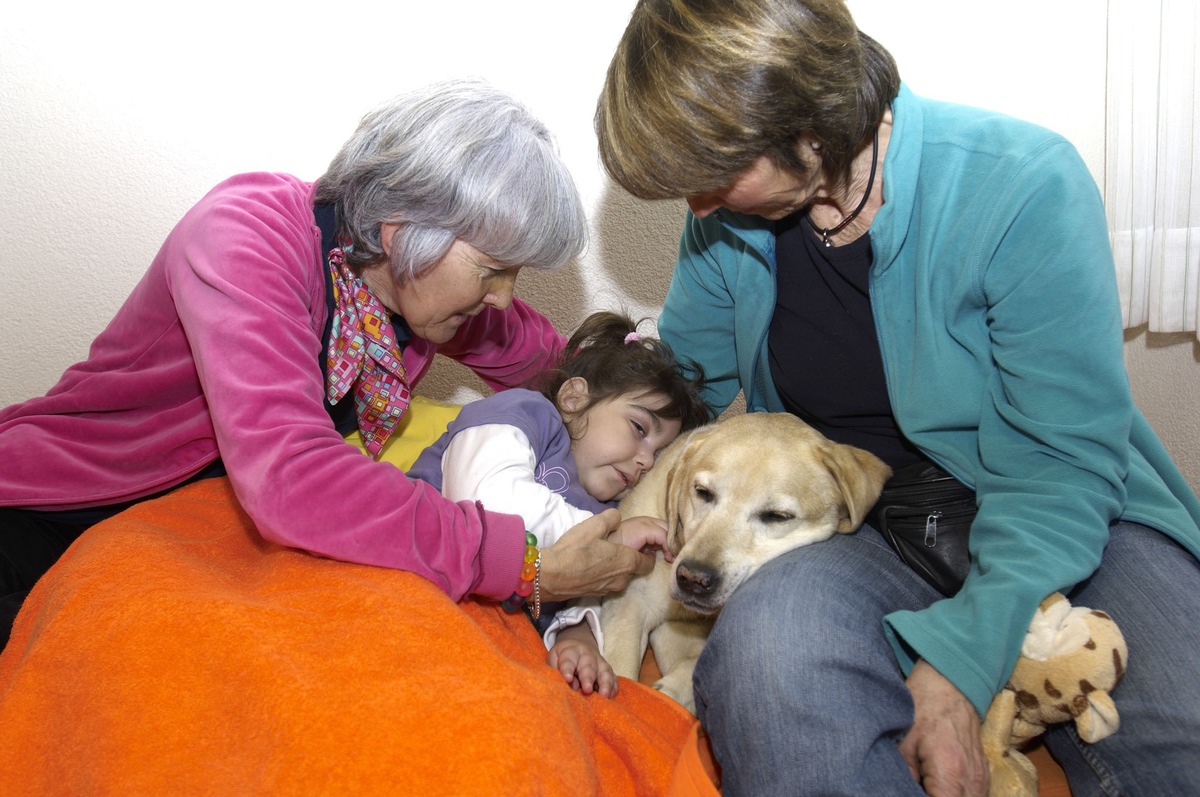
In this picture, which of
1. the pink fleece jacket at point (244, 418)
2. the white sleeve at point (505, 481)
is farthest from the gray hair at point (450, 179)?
the white sleeve at point (505, 481)

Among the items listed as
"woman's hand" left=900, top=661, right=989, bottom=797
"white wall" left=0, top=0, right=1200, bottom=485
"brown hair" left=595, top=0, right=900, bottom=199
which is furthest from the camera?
"white wall" left=0, top=0, right=1200, bottom=485

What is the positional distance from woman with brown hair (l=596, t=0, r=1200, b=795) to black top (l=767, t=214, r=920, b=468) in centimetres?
2

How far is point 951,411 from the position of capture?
161 centimetres

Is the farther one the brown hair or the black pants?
the black pants

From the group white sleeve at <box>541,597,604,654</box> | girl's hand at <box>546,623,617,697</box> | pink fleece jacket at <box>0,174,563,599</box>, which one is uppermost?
pink fleece jacket at <box>0,174,563,599</box>

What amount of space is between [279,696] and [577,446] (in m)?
1.02

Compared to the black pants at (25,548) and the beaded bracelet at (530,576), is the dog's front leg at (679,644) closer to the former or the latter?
the beaded bracelet at (530,576)

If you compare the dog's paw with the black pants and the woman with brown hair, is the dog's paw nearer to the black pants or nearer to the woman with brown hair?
the woman with brown hair

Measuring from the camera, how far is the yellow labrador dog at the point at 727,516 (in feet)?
5.66

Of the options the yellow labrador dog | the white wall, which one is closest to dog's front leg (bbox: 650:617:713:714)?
the yellow labrador dog

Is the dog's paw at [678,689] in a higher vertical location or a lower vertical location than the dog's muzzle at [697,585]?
lower

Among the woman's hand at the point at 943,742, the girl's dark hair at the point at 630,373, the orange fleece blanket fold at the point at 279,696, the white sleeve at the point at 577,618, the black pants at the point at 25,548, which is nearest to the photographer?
the orange fleece blanket fold at the point at 279,696

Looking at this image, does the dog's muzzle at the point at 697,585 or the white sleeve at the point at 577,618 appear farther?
the white sleeve at the point at 577,618

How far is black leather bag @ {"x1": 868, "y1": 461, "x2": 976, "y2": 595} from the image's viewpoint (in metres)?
1.60
